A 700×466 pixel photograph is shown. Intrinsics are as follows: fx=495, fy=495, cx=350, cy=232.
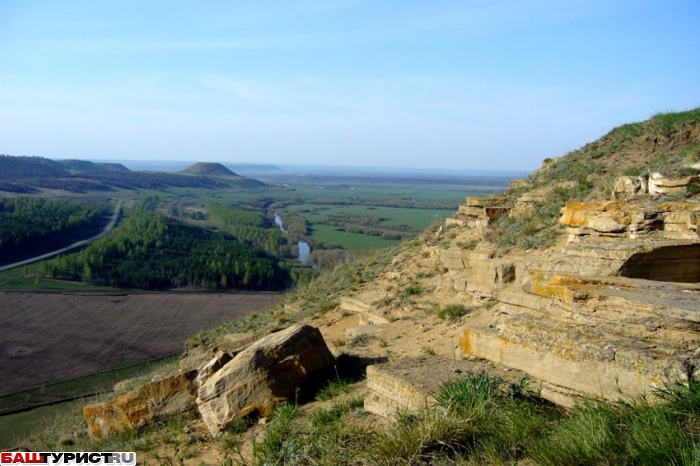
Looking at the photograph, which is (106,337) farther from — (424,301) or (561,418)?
(561,418)

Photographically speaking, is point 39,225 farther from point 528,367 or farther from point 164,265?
point 528,367

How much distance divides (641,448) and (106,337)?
30.9 m

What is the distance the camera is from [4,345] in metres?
26.0

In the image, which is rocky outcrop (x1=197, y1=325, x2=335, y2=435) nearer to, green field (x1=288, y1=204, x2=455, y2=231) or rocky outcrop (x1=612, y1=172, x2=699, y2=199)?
rocky outcrop (x1=612, y1=172, x2=699, y2=199)

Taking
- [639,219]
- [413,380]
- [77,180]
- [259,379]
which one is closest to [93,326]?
[259,379]

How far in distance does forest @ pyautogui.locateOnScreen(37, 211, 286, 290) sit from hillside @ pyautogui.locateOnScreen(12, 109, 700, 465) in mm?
36909

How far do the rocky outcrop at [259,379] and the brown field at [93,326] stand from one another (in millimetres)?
18291

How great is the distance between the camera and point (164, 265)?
49.0 meters

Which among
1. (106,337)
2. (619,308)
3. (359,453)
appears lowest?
(106,337)

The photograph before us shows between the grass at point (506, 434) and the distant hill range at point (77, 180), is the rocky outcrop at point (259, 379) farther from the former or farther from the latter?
the distant hill range at point (77, 180)

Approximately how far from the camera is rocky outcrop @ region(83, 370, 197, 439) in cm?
771

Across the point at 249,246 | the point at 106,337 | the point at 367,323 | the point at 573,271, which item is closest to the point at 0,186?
the point at 249,246

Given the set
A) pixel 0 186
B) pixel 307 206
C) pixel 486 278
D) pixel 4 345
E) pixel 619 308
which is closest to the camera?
pixel 619 308

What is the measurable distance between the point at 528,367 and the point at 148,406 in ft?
19.0
